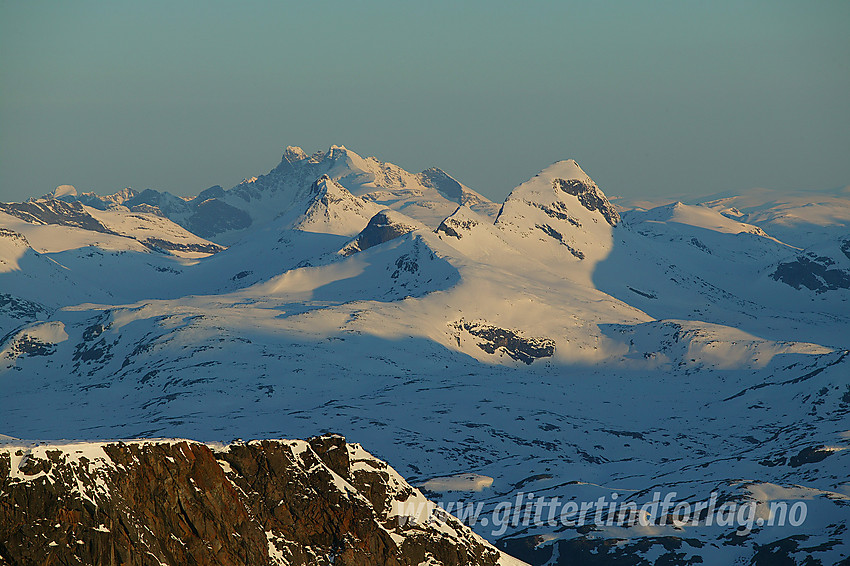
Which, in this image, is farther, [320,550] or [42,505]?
[320,550]

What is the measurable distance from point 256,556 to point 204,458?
382 inches

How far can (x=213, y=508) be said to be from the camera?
4424 inches

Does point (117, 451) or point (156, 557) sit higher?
point (117, 451)

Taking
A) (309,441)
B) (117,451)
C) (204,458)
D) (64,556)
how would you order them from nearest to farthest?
(64,556)
(117,451)
(204,458)
(309,441)

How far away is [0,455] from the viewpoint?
329 feet

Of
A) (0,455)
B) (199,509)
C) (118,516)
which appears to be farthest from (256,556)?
(0,455)

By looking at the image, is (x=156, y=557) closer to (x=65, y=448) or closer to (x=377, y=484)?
(x=65, y=448)

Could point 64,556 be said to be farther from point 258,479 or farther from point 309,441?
point 309,441

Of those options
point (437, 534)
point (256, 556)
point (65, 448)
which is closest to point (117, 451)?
point (65, 448)

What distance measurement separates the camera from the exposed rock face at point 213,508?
9994 centimetres

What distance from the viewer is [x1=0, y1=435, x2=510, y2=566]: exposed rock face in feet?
328

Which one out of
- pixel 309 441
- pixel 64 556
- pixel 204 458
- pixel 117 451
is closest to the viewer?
pixel 64 556

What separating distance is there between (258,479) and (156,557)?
17.7m

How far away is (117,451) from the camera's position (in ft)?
352
